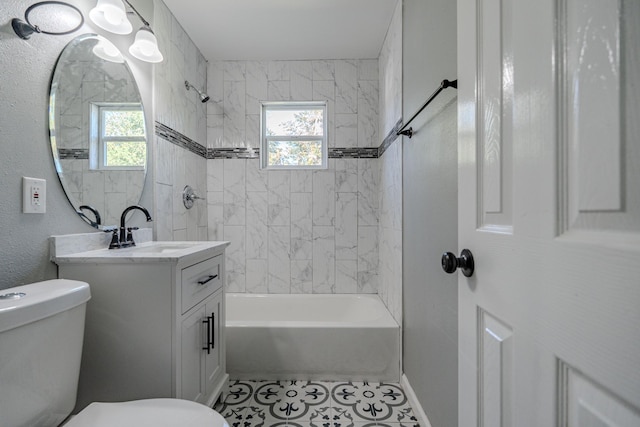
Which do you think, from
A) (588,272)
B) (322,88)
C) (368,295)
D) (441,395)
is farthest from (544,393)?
Result: (322,88)

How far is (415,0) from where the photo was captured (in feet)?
5.05

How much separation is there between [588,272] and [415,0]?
1.71 meters

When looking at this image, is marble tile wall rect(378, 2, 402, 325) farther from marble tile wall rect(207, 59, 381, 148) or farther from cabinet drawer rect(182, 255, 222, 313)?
cabinet drawer rect(182, 255, 222, 313)

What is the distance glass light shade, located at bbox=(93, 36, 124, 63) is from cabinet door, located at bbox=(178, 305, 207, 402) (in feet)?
4.34

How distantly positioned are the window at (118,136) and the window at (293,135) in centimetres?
119

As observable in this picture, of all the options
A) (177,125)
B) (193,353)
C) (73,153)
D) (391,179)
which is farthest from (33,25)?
(391,179)

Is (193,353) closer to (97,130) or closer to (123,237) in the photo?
(123,237)

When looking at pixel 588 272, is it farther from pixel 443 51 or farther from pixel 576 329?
pixel 443 51

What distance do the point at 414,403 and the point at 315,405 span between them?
554 millimetres

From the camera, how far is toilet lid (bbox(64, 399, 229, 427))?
2.64 ft

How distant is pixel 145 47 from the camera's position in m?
1.50

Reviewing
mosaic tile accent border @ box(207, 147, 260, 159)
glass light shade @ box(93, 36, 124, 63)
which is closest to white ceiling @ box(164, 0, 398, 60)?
glass light shade @ box(93, 36, 124, 63)

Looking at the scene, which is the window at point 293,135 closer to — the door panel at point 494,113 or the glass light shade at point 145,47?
the glass light shade at point 145,47

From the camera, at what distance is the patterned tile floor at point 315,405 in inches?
58.7
